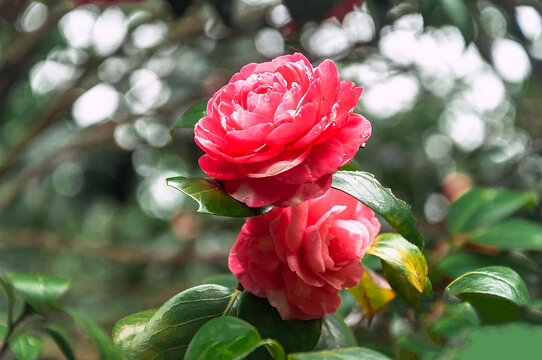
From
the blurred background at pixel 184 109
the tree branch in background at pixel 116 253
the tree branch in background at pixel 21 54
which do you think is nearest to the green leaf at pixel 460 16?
the blurred background at pixel 184 109

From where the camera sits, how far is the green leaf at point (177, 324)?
1.37 ft

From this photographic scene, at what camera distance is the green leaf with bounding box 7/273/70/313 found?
49 cm

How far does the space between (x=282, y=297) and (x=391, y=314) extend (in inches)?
19.7

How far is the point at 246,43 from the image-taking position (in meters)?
1.72

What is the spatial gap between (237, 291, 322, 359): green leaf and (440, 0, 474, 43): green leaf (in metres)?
0.49

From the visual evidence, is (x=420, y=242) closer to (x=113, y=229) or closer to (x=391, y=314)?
(x=391, y=314)

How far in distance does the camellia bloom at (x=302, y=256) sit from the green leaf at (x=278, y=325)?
0.01 m

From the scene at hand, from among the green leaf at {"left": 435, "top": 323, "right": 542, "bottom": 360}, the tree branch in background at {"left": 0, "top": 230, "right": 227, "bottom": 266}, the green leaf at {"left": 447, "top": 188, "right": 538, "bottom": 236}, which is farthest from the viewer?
the tree branch in background at {"left": 0, "top": 230, "right": 227, "bottom": 266}

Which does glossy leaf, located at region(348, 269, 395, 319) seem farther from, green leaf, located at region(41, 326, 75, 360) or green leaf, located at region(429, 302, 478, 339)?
green leaf, located at region(41, 326, 75, 360)

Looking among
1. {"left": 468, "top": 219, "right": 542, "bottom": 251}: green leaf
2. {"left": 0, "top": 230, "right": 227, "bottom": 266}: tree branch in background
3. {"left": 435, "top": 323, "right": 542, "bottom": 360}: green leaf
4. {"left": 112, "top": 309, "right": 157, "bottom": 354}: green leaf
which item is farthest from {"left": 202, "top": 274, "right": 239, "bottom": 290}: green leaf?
{"left": 0, "top": 230, "right": 227, "bottom": 266}: tree branch in background

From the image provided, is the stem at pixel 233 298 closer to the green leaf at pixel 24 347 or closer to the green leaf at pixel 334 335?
the green leaf at pixel 334 335

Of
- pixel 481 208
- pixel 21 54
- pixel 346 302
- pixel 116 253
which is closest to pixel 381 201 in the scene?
pixel 346 302

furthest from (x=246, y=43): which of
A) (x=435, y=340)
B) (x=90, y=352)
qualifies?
(x=435, y=340)

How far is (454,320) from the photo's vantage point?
51cm
